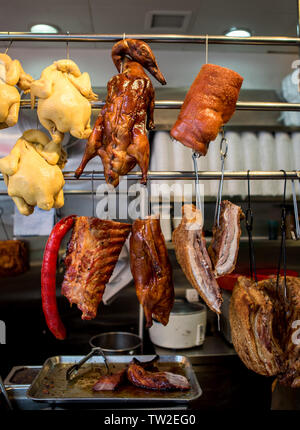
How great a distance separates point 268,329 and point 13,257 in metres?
3.13

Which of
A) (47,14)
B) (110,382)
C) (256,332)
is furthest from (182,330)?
(47,14)

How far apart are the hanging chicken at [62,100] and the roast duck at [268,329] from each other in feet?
3.80

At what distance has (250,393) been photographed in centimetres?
281

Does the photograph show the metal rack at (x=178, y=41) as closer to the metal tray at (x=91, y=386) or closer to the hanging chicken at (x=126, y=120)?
the hanging chicken at (x=126, y=120)

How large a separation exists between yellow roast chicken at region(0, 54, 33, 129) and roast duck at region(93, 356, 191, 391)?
5.09 feet

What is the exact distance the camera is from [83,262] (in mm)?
1806

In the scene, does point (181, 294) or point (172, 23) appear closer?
point (172, 23)

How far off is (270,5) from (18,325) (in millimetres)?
4411

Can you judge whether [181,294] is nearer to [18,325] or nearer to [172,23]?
[18,325]

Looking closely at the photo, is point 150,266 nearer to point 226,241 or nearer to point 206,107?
point 226,241

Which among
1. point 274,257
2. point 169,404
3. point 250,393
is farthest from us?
point 274,257

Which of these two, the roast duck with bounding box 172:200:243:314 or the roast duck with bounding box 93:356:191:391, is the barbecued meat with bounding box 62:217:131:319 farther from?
the roast duck with bounding box 93:356:191:391

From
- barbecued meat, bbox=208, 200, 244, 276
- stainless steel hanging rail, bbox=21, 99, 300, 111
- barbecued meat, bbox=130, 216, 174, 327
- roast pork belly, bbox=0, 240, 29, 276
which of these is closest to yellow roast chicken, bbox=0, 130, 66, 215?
stainless steel hanging rail, bbox=21, 99, 300, 111
